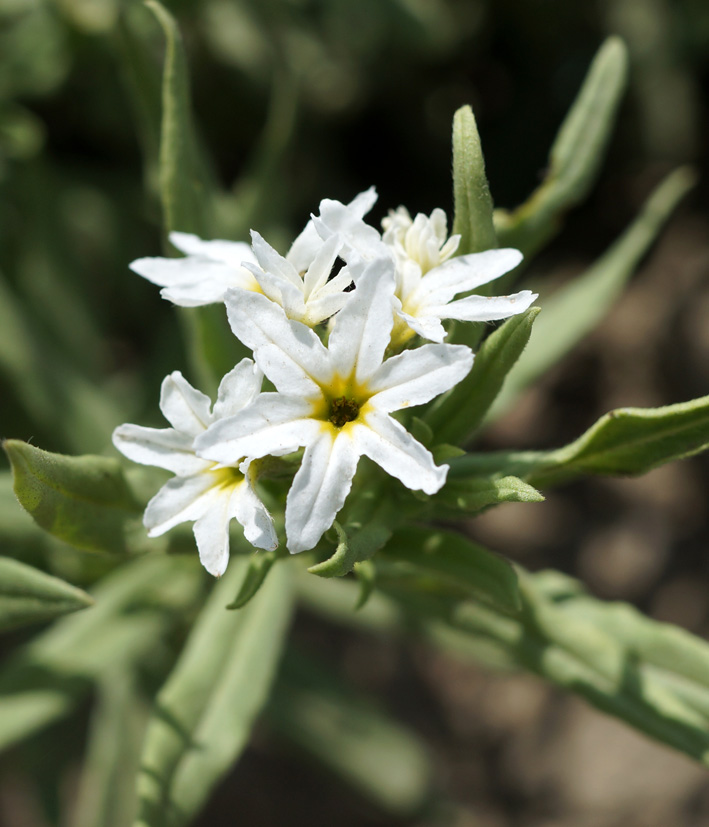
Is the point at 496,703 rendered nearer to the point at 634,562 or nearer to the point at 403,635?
the point at 634,562

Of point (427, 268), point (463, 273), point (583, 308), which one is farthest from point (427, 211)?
point (463, 273)

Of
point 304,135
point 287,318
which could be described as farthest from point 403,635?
point 304,135

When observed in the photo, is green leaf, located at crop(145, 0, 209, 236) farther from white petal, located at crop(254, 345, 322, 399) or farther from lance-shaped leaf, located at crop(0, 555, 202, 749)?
lance-shaped leaf, located at crop(0, 555, 202, 749)

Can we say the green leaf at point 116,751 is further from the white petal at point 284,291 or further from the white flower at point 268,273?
the white petal at point 284,291

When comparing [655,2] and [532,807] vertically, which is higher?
[655,2]

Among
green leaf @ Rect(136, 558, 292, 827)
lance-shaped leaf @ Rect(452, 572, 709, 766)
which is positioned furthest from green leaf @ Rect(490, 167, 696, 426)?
green leaf @ Rect(136, 558, 292, 827)

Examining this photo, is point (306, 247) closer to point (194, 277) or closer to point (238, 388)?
point (194, 277)

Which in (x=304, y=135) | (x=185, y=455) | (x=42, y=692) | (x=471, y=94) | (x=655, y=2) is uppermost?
(x=655, y=2)

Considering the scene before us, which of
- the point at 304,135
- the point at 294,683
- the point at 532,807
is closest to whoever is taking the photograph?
the point at 294,683
